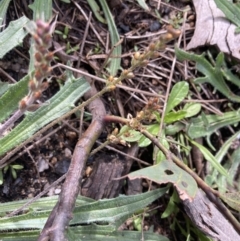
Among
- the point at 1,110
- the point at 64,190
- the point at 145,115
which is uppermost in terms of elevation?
the point at 1,110

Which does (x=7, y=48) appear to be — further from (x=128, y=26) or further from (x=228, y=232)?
(x=228, y=232)

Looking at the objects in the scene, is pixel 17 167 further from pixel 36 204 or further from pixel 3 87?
pixel 3 87

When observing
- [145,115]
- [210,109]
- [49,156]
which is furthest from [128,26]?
[145,115]

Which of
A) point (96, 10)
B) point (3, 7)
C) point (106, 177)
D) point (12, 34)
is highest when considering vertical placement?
point (3, 7)

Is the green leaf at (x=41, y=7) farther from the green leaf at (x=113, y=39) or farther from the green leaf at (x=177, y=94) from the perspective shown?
the green leaf at (x=177, y=94)

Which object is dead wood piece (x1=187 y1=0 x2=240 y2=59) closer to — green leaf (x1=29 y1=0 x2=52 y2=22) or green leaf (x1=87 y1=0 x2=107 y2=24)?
green leaf (x1=87 y1=0 x2=107 y2=24)

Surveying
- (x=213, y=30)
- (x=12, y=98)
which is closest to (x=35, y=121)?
(x=12, y=98)
